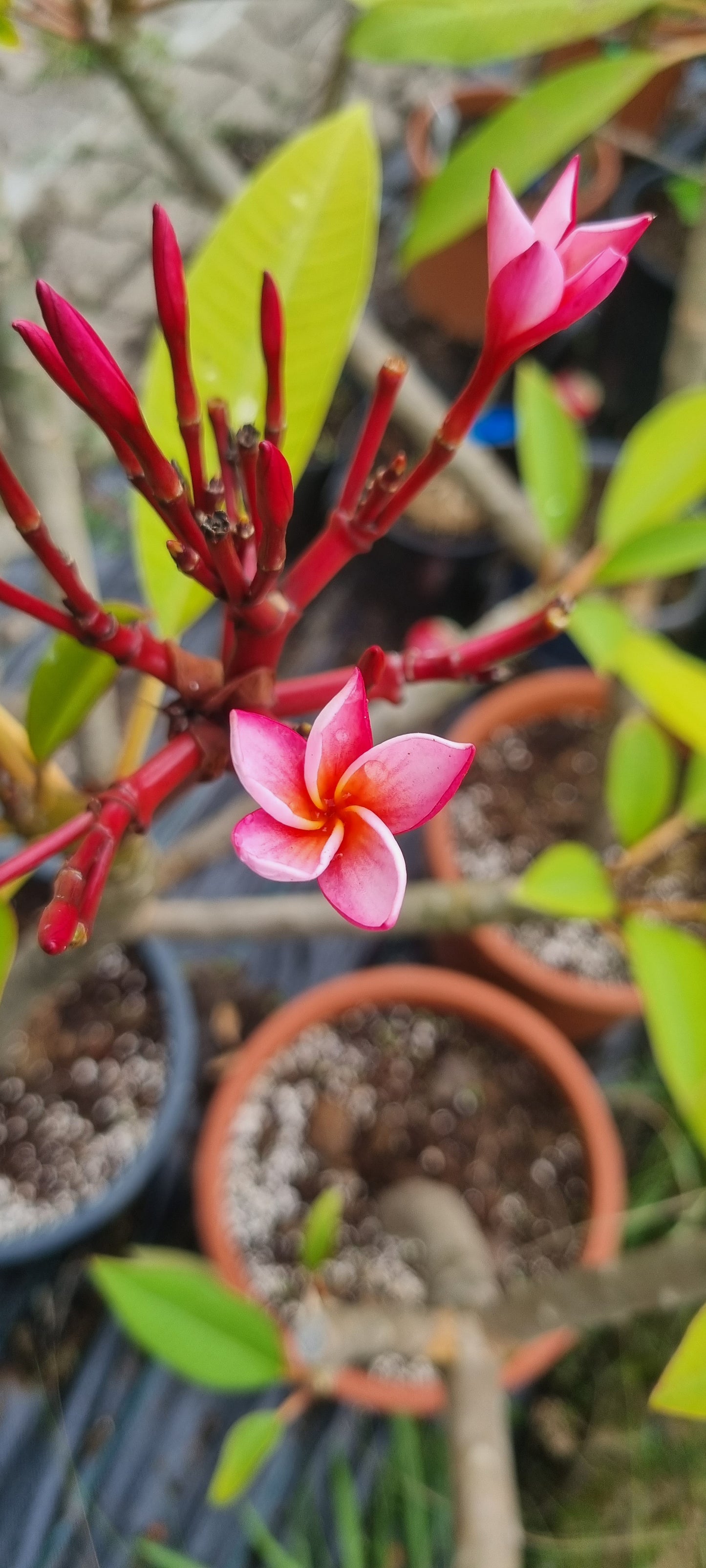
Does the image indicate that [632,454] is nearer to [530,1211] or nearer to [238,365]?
[238,365]

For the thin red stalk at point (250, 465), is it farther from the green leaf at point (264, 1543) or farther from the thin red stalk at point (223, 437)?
the green leaf at point (264, 1543)

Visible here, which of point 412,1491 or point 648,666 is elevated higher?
point 648,666

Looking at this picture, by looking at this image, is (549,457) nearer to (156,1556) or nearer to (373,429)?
(373,429)

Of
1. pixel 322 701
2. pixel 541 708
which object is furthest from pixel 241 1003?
pixel 322 701

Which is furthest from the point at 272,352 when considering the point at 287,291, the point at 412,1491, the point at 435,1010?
the point at 412,1491

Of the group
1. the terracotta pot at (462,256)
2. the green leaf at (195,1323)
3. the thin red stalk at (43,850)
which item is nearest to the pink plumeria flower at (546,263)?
the thin red stalk at (43,850)

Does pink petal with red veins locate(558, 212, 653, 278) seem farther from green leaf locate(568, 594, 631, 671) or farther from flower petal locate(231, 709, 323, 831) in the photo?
green leaf locate(568, 594, 631, 671)
